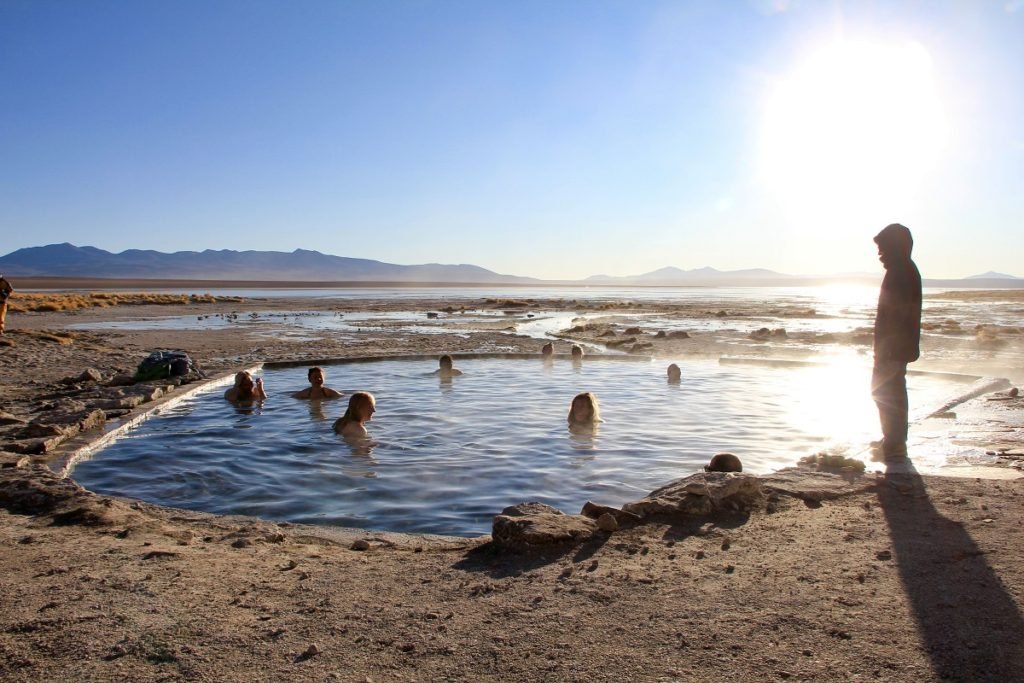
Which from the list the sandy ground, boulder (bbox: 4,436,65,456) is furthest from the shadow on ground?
boulder (bbox: 4,436,65,456)

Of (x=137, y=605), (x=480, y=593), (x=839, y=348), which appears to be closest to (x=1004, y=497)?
(x=480, y=593)

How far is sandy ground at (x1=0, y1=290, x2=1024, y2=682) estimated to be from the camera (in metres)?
2.90

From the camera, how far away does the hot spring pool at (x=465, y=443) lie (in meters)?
6.40

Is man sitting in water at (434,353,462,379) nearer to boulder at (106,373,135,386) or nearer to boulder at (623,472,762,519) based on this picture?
boulder at (106,373,135,386)

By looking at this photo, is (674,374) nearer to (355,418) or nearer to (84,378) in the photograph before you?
(355,418)

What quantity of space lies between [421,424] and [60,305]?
116 ft

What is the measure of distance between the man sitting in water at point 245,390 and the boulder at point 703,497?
737 cm

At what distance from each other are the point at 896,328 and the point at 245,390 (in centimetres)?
844

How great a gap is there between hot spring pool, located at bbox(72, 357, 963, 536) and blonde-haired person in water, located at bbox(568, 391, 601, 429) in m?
0.23

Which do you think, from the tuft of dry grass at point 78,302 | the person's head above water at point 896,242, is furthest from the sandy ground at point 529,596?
the tuft of dry grass at point 78,302

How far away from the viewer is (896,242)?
23.6 feet

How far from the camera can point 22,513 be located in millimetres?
5047

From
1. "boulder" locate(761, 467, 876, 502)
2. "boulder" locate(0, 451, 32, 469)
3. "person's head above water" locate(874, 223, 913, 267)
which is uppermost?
"person's head above water" locate(874, 223, 913, 267)

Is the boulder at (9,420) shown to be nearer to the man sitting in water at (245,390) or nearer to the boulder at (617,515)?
the man sitting in water at (245,390)
